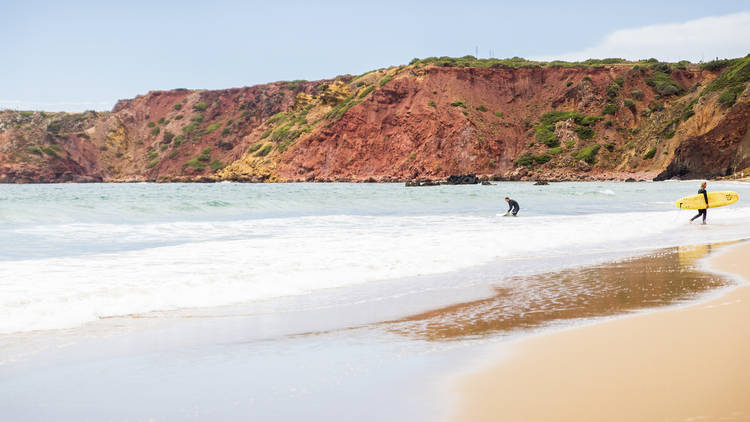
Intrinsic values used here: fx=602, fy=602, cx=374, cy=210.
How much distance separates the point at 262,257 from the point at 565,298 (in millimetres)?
5767

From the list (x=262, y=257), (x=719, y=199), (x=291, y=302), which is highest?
(x=719, y=199)

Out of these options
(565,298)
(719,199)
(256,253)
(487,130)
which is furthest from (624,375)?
→ (487,130)

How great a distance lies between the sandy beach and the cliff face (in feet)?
212

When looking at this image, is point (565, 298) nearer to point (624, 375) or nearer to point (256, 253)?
point (624, 375)

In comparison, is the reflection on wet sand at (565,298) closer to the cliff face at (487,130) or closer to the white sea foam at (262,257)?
the white sea foam at (262,257)

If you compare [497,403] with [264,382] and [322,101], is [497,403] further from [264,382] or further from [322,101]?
[322,101]

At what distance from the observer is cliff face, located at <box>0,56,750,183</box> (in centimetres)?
7350

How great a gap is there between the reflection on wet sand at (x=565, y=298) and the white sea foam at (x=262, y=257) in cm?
228

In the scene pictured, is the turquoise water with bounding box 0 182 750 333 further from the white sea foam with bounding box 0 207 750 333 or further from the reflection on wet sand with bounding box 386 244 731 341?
the reflection on wet sand with bounding box 386 244 731 341

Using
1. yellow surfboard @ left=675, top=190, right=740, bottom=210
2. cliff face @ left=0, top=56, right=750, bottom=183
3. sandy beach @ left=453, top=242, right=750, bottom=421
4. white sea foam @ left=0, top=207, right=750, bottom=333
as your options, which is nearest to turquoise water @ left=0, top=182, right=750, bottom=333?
white sea foam @ left=0, top=207, right=750, bottom=333

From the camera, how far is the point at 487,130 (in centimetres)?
9269

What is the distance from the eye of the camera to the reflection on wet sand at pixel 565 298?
6.23m

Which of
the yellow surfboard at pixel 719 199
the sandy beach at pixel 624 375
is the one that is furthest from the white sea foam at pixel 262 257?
the sandy beach at pixel 624 375

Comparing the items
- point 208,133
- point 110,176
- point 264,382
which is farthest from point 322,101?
point 264,382
